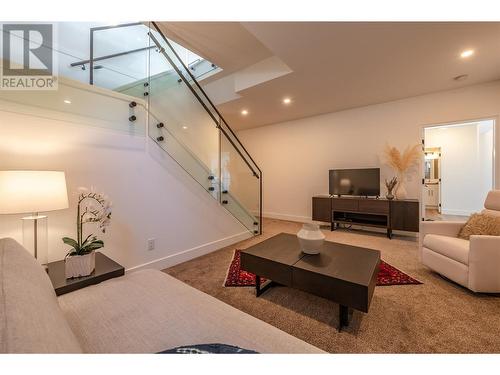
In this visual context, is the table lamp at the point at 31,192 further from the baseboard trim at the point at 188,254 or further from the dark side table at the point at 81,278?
the baseboard trim at the point at 188,254

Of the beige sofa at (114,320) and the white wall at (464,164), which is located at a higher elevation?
the white wall at (464,164)

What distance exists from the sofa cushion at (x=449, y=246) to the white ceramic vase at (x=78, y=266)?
3.08 m

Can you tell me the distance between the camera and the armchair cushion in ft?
6.60

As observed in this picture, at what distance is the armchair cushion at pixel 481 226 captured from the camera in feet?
6.60

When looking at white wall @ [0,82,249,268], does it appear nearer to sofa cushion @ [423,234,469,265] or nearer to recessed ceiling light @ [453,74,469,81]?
sofa cushion @ [423,234,469,265]

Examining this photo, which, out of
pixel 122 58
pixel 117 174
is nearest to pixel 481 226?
pixel 117 174

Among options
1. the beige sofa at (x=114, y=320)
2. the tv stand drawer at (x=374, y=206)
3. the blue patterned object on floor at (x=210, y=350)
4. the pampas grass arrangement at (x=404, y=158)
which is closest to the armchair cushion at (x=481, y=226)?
the tv stand drawer at (x=374, y=206)

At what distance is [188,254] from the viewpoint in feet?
9.06

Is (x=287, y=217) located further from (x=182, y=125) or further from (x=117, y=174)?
(x=117, y=174)

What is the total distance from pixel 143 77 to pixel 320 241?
2795 millimetres

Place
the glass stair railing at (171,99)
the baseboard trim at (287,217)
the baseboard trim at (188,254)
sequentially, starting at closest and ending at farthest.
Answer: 1. the baseboard trim at (188,254)
2. the glass stair railing at (171,99)
3. the baseboard trim at (287,217)

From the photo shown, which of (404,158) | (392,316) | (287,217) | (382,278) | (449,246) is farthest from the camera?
(287,217)

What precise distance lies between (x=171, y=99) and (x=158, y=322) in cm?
274
